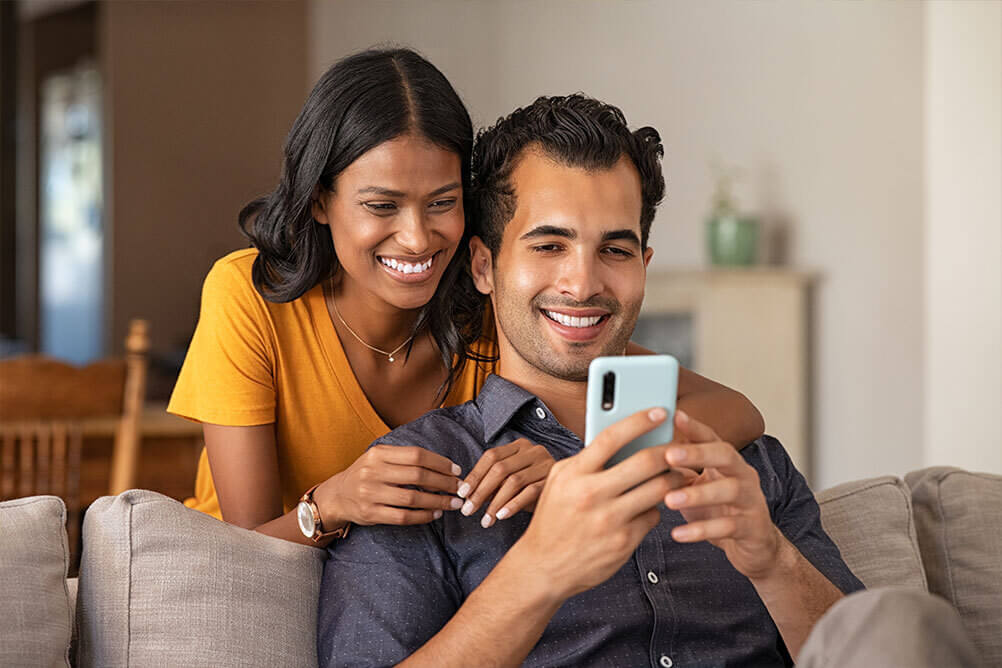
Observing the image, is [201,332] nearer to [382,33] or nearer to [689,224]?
[689,224]

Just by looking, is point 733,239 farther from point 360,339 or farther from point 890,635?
point 890,635

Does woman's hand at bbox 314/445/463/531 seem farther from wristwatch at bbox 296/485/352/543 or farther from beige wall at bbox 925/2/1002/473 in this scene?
beige wall at bbox 925/2/1002/473

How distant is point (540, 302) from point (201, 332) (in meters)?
0.53

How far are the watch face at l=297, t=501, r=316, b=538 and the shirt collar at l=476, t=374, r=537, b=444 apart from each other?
9.7 inches

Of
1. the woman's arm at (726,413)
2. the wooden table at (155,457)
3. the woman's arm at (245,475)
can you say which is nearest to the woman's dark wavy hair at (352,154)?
the woman's arm at (245,475)

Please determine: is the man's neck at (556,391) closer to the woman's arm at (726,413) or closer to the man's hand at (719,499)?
the woman's arm at (726,413)

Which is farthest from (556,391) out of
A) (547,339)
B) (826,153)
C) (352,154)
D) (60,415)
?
(826,153)

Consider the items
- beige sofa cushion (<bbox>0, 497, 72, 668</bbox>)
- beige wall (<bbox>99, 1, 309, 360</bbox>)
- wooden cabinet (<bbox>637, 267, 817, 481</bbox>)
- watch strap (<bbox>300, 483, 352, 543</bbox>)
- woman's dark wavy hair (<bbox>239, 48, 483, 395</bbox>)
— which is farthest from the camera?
beige wall (<bbox>99, 1, 309, 360</bbox>)

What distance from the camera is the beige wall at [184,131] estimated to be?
5770 mm

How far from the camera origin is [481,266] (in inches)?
64.2

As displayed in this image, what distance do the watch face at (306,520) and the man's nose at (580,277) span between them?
1.36 feet

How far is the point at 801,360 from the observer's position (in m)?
4.26

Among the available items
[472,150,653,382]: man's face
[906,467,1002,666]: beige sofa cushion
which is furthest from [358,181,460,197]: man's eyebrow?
[906,467,1002,666]: beige sofa cushion

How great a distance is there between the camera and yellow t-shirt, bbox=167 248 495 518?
1.63m
